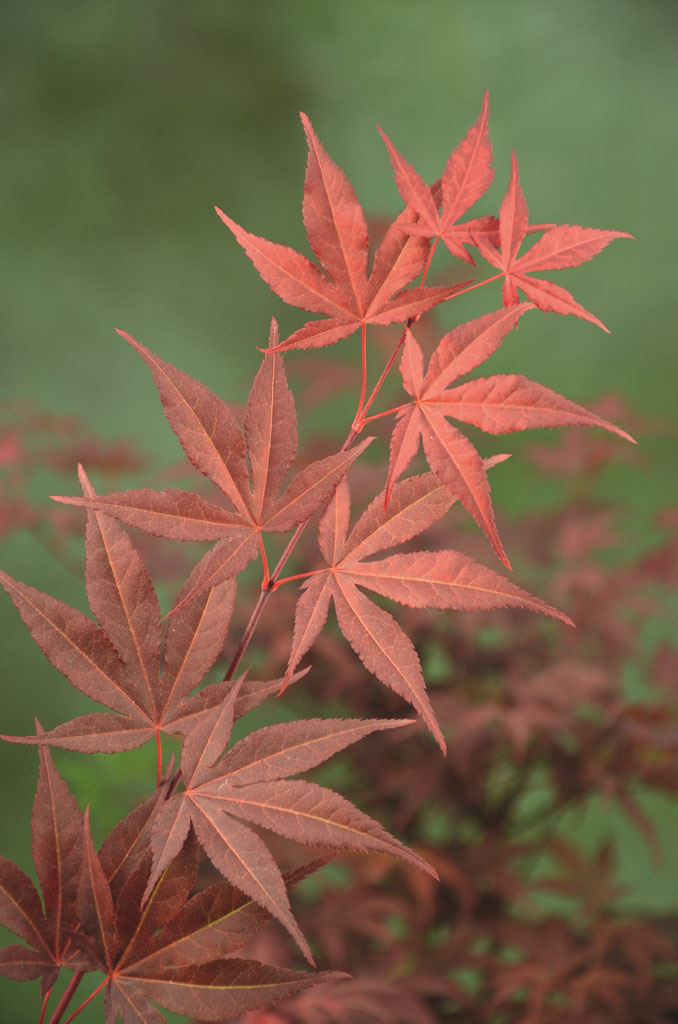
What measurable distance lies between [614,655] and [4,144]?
178 centimetres

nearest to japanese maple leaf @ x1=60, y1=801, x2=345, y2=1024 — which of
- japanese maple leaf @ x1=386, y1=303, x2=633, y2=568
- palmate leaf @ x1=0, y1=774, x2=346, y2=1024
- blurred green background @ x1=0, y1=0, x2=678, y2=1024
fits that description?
palmate leaf @ x1=0, y1=774, x2=346, y2=1024

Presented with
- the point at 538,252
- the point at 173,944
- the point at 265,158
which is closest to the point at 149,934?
the point at 173,944

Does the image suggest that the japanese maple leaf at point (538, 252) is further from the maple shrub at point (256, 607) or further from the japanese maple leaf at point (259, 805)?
the japanese maple leaf at point (259, 805)

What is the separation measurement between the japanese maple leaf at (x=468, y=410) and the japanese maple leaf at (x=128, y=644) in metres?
0.07

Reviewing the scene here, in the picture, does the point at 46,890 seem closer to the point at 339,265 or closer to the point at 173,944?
the point at 173,944

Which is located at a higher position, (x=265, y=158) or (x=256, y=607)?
(x=265, y=158)

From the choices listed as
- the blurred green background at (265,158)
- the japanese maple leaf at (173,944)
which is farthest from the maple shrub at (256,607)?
the blurred green background at (265,158)

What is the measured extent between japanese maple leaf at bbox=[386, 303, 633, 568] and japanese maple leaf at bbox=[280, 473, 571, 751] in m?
0.02

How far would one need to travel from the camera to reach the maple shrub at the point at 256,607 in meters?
0.23

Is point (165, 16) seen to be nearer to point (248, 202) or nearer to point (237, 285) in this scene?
point (248, 202)

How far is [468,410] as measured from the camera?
9.4 inches

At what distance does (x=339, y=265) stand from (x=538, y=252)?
0.19 ft

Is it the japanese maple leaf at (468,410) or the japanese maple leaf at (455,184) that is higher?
the japanese maple leaf at (455,184)

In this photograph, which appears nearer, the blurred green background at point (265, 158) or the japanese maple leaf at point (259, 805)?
the japanese maple leaf at point (259, 805)
